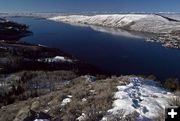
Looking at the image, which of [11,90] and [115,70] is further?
[115,70]

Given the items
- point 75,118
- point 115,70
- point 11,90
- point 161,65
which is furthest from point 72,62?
point 75,118

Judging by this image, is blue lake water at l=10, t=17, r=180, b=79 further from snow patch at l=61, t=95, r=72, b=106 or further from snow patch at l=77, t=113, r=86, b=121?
snow patch at l=77, t=113, r=86, b=121

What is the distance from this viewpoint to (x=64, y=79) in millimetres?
41875

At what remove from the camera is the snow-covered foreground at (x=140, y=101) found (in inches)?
522

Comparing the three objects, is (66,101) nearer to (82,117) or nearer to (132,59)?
(82,117)

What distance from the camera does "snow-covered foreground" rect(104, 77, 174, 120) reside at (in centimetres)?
1326

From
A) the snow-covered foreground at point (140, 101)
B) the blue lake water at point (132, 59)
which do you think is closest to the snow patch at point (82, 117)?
the snow-covered foreground at point (140, 101)

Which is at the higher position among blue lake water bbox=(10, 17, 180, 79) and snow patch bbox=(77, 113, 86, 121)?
snow patch bbox=(77, 113, 86, 121)

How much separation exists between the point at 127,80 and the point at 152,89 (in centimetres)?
160

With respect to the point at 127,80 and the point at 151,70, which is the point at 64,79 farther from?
the point at 151,70

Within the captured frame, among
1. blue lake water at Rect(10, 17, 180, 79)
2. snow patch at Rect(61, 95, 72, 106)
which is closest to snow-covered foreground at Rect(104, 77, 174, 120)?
snow patch at Rect(61, 95, 72, 106)

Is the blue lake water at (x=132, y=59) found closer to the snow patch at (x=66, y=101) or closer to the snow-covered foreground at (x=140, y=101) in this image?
the snow-covered foreground at (x=140, y=101)

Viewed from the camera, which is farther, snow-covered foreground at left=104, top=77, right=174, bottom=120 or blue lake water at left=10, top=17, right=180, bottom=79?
blue lake water at left=10, top=17, right=180, bottom=79

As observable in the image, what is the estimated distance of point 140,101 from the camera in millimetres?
14781
